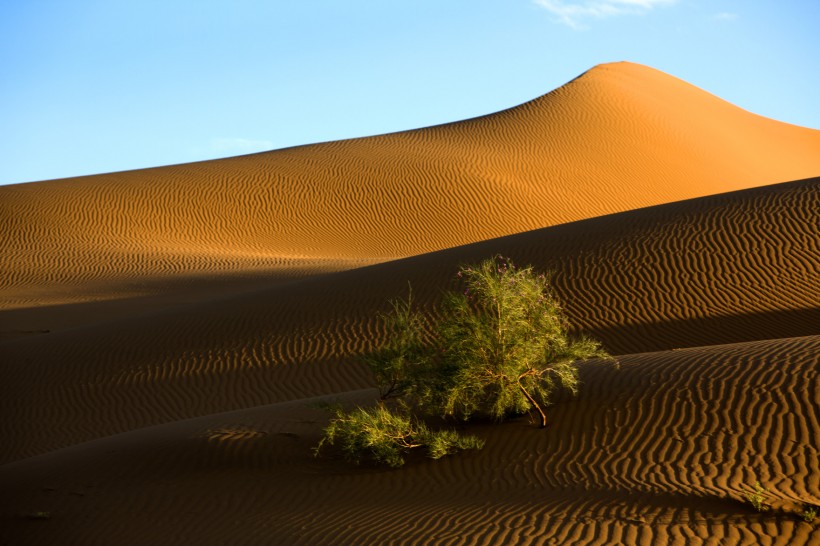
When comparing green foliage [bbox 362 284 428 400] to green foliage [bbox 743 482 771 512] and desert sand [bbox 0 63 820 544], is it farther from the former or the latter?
green foliage [bbox 743 482 771 512]

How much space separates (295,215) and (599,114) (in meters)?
20.8

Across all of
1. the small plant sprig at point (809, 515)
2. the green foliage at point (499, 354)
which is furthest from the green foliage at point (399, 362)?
the small plant sprig at point (809, 515)

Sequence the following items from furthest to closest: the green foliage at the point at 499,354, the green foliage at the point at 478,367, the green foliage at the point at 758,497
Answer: the green foliage at the point at 499,354, the green foliage at the point at 478,367, the green foliage at the point at 758,497

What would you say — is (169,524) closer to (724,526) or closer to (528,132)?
(724,526)

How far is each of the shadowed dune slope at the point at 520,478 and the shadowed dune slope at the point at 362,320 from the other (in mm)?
4166

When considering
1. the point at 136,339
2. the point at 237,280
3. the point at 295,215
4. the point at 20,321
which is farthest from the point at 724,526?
the point at 295,215

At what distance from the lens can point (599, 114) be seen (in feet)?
168

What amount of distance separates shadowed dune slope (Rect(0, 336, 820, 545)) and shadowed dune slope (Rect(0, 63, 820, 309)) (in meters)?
16.1

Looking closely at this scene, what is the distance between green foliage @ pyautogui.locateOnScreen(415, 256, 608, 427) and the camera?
35.5 ft

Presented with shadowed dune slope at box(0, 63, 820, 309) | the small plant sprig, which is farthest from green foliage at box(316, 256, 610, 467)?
shadowed dune slope at box(0, 63, 820, 309)

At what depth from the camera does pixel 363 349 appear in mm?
17594

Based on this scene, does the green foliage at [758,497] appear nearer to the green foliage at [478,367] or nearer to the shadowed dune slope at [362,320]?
the green foliage at [478,367]

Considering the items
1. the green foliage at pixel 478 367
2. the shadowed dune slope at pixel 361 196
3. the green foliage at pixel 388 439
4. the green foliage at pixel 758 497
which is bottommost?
the green foliage at pixel 758 497

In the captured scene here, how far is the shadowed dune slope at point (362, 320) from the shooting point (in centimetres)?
1628
